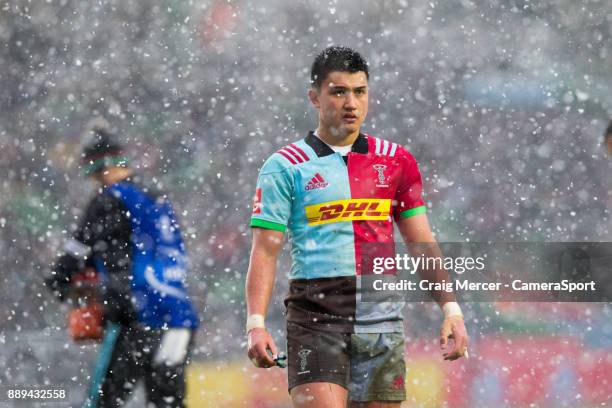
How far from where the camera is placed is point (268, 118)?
16.2 metres

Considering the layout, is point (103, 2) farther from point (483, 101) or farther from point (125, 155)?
point (125, 155)

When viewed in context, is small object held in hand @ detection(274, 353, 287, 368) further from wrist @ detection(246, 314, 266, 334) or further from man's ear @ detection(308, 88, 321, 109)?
man's ear @ detection(308, 88, 321, 109)

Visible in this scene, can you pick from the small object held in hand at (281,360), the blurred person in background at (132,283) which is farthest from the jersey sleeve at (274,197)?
the blurred person in background at (132,283)

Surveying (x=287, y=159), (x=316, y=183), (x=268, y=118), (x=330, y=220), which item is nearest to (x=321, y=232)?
(x=330, y=220)

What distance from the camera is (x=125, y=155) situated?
5.09m

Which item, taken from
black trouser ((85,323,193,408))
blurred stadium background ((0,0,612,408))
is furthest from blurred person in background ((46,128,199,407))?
blurred stadium background ((0,0,612,408))

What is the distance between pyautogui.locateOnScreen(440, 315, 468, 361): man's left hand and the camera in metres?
3.54

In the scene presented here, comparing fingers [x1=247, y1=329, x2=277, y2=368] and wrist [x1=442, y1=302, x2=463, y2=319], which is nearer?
fingers [x1=247, y1=329, x2=277, y2=368]

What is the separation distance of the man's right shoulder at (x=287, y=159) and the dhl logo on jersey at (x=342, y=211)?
7.4 inches

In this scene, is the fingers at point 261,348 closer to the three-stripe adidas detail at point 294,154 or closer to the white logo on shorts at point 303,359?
the white logo on shorts at point 303,359

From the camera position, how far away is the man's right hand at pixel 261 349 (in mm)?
3396

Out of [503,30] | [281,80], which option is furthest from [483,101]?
[281,80]

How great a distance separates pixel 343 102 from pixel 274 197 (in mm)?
463

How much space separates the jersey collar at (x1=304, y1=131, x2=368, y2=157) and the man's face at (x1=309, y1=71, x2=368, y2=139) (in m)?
0.06
